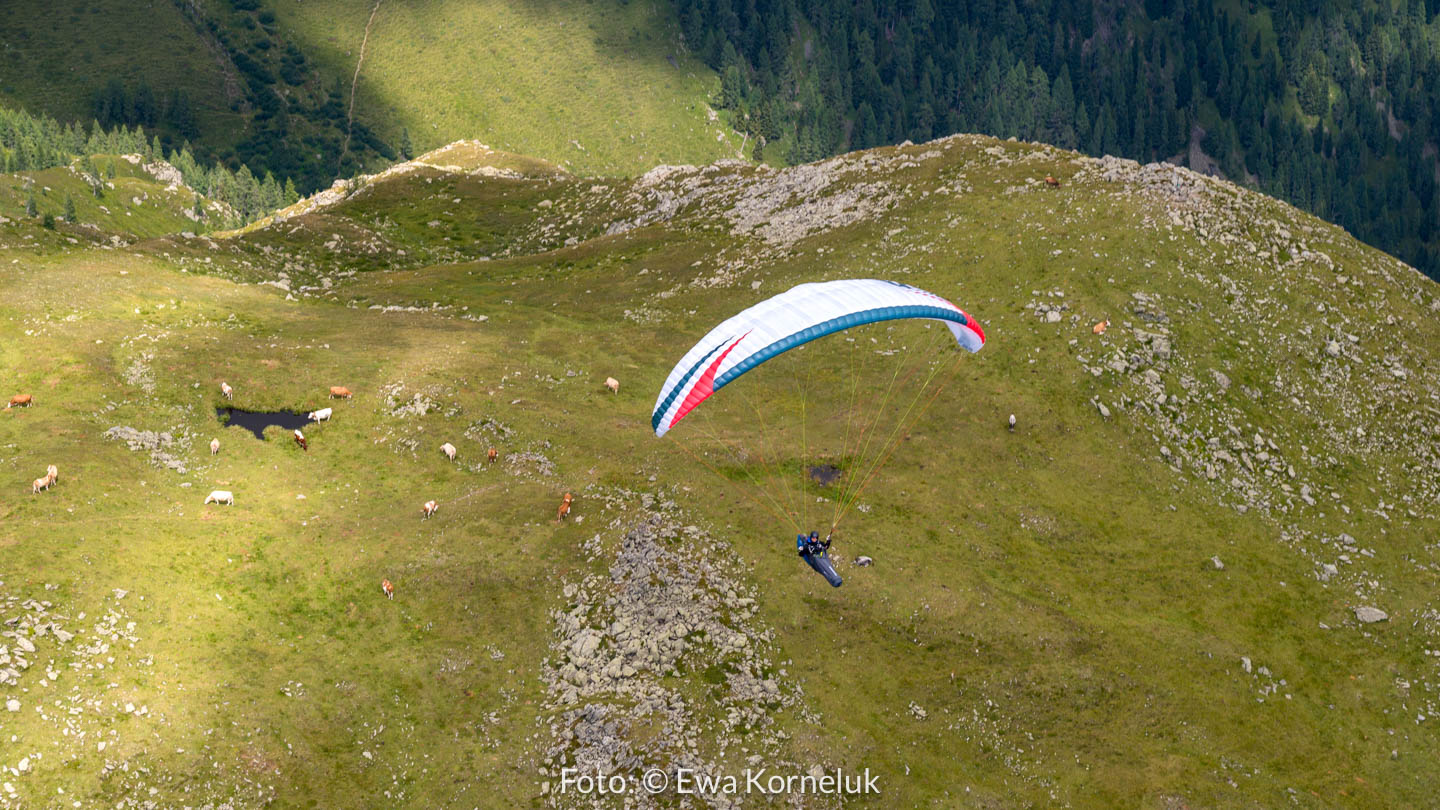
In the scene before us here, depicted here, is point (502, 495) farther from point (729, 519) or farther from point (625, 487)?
point (729, 519)

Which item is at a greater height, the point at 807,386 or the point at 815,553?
the point at 815,553

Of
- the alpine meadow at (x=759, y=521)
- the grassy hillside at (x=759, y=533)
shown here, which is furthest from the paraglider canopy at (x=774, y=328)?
the grassy hillside at (x=759, y=533)

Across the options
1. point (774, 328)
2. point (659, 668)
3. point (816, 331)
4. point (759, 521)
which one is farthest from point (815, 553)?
point (774, 328)

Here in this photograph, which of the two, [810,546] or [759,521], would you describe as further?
[759,521]

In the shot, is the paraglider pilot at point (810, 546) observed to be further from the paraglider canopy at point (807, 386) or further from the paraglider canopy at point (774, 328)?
the paraglider canopy at point (774, 328)

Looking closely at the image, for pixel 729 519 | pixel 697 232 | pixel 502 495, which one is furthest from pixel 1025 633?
pixel 697 232

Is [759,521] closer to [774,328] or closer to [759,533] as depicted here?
[759,533]

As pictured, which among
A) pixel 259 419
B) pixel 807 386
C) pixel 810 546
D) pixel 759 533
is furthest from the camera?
pixel 807 386

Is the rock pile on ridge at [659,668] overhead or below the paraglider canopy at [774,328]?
below
